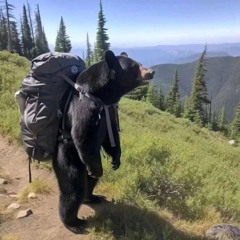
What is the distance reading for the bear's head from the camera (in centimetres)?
343

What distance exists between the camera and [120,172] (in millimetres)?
5633

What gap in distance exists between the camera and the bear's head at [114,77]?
3.43 metres

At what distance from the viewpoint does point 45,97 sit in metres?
3.84

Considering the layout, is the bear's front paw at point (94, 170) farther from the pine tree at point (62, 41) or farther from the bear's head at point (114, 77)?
the pine tree at point (62, 41)

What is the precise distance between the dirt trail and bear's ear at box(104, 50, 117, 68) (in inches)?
80.9

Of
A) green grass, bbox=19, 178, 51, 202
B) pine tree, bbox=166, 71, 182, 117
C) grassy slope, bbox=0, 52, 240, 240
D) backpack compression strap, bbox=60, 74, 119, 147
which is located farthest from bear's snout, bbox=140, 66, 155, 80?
pine tree, bbox=166, 71, 182, 117

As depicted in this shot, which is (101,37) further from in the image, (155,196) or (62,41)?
(155,196)

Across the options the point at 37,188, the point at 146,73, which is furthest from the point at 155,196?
the point at 146,73

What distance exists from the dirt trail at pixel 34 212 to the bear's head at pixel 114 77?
1.75 metres

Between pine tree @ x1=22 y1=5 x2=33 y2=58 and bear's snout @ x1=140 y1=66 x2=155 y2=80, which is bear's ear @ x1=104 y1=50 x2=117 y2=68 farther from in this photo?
pine tree @ x1=22 y1=5 x2=33 y2=58

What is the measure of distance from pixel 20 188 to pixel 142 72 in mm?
3178

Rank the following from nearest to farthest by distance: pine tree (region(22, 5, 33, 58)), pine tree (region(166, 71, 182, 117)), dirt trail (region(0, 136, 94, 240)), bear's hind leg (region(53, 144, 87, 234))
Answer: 1. bear's hind leg (region(53, 144, 87, 234))
2. dirt trail (region(0, 136, 94, 240))
3. pine tree (region(166, 71, 182, 117))
4. pine tree (region(22, 5, 33, 58))

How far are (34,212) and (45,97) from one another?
1.70 metres

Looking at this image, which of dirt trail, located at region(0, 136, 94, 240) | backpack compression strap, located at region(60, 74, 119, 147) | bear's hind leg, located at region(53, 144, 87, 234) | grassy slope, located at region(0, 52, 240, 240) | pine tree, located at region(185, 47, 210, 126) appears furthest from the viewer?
pine tree, located at region(185, 47, 210, 126)
